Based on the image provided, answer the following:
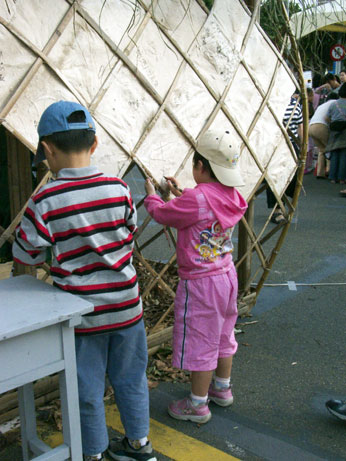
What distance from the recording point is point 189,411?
2.85 metres

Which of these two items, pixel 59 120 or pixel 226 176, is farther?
pixel 226 176

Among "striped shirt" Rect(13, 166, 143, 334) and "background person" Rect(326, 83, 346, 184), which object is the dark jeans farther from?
"striped shirt" Rect(13, 166, 143, 334)

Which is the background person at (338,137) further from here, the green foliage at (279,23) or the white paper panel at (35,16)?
the white paper panel at (35,16)

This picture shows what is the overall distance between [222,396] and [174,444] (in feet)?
1.43

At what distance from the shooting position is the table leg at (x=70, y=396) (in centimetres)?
194

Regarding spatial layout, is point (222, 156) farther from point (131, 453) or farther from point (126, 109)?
point (131, 453)

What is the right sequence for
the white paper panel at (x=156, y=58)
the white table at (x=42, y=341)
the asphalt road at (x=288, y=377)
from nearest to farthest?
1. the white table at (x=42, y=341)
2. the asphalt road at (x=288, y=377)
3. the white paper panel at (x=156, y=58)

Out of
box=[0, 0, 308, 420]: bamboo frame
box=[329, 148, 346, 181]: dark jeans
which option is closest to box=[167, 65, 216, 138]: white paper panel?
box=[0, 0, 308, 420]: bamboo frame

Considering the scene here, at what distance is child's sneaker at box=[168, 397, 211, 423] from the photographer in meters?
2.84

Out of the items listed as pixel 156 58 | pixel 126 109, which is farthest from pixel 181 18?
pixel 126 109

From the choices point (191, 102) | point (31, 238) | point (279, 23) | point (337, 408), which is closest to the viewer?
point (31, 238)

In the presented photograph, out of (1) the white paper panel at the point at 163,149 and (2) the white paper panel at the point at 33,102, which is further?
(1) the white paper panel at the point at 163,149

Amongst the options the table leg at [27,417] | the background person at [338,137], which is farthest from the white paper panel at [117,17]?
the background person at [338,137]

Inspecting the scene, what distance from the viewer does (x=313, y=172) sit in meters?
11.2
